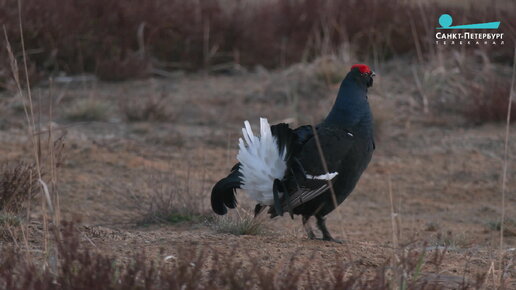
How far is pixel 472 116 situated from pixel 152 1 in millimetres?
3963

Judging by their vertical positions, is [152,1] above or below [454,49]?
above

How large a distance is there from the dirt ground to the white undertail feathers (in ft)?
0.94

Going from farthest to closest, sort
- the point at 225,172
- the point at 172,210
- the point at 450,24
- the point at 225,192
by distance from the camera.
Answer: the point at 450,24, the point at 225,172, the point at 172,210, the point at 225,192

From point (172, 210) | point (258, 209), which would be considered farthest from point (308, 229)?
point (172, 210)

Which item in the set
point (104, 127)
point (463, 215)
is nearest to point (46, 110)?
point (104, 127)

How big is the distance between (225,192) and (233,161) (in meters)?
3.10

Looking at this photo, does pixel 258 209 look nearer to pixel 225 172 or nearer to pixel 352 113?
pixel 352 113

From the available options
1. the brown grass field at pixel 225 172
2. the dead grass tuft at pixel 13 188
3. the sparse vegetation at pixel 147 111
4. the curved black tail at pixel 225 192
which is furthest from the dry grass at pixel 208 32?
the curved black tail at pixel 225 192

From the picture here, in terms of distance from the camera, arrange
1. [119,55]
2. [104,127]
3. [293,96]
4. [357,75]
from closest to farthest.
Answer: [357,75], [104,127], [293,96], [119,55]

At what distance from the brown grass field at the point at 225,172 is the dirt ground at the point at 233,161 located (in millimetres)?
22

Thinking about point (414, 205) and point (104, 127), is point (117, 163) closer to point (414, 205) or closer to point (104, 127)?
point (104, 127)

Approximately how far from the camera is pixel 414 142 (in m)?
8.61

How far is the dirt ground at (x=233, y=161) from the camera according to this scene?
4484 millimetres

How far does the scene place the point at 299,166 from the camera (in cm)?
445
